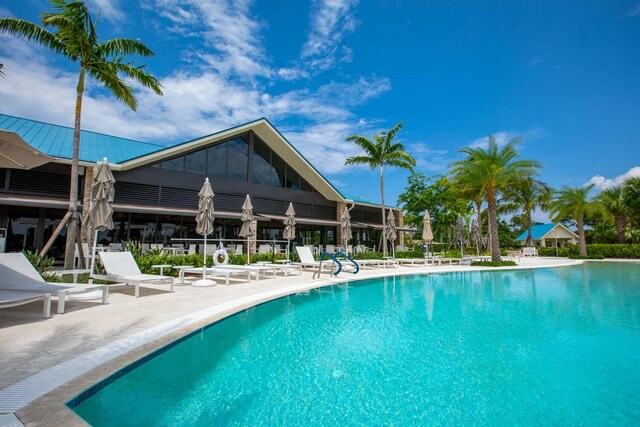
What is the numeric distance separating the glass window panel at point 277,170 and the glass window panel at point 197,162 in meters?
4.82

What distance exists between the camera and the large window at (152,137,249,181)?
59.5ft

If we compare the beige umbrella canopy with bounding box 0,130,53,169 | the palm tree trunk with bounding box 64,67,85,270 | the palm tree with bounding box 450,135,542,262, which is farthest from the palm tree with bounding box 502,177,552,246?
the beige umbrella canopy with bounding box 0,130,53,169

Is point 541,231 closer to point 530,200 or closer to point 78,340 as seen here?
point 530,200

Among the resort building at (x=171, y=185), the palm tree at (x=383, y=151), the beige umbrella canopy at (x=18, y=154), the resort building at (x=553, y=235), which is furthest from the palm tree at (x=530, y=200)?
the beige umbrella canopy at (x=18, y=154)

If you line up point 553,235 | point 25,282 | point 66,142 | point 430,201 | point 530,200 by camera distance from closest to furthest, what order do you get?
point 25,282, point 66,142, point 430,201, point 530,200, point 553,235

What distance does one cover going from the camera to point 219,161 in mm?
19656

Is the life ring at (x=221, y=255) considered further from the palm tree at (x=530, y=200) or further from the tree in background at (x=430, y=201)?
the palm tree at (x=530, y=200)

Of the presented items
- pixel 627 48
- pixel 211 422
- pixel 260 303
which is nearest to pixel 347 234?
pixel 260 303

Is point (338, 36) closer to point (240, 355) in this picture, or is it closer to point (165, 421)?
point (240, 355)

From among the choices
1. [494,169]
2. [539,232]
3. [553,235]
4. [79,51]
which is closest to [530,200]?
[553,235]

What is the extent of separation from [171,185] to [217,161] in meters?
3.22

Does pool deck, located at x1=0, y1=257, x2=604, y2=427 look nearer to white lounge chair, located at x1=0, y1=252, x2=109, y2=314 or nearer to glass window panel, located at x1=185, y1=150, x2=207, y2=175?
white lounge chair, located at x1=0, y1=252, x2=109, y2=314

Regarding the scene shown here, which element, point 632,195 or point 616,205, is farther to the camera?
point 632,195

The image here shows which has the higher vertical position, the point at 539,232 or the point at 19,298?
the point at 539,232
